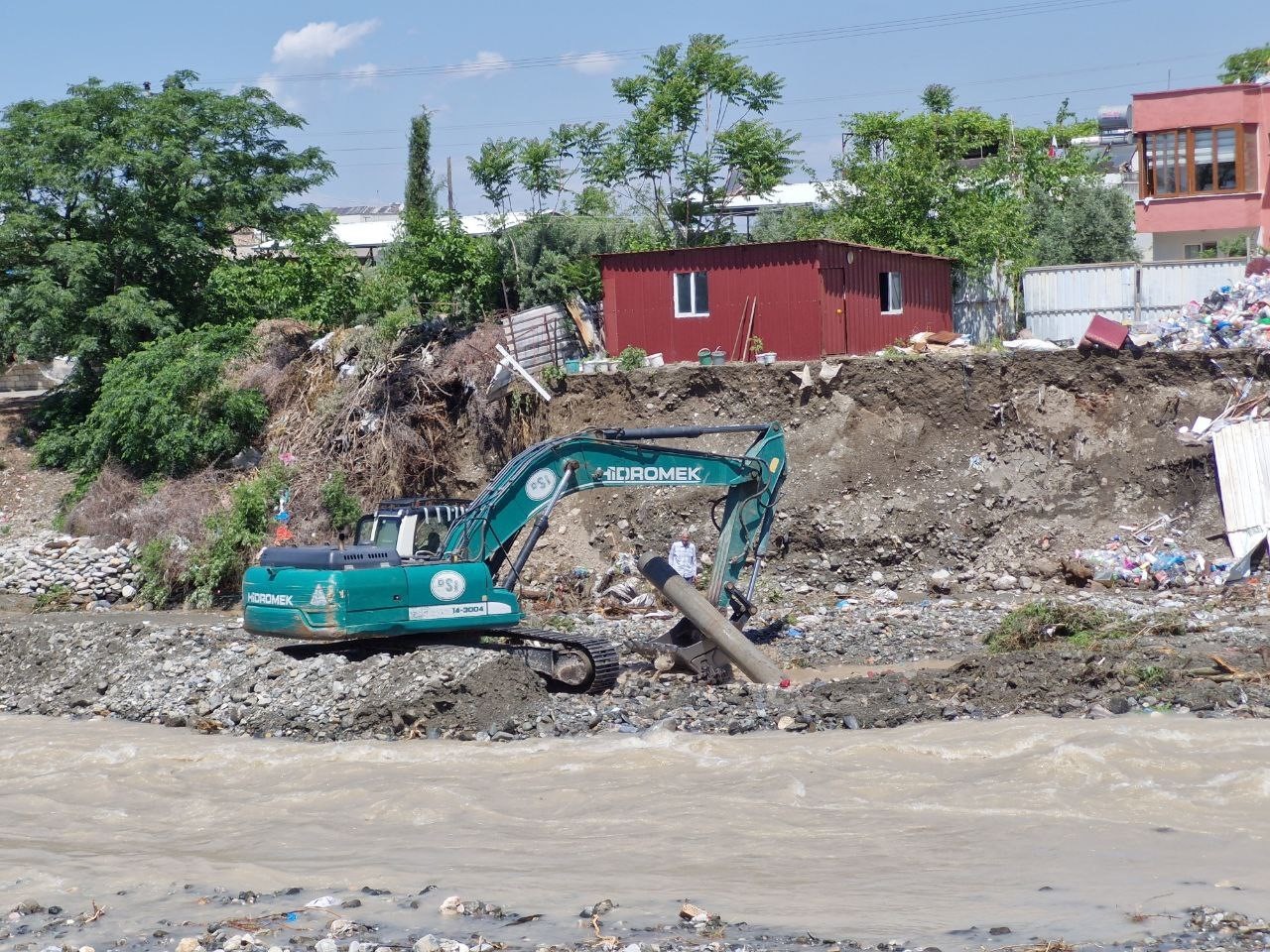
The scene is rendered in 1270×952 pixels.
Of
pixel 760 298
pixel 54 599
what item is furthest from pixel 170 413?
pixel 760 298

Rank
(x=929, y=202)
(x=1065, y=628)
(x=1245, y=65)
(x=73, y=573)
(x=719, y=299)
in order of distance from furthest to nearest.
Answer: (x=1245, y=65) → (x=929, y=202) → (x=719, y=299) → (x=73, y=573) → (x=1065, y=628)

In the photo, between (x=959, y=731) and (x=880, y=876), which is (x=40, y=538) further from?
(x=880, y=876)

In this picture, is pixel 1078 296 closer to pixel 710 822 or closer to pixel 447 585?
pixel 447 585

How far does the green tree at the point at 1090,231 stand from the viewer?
113 ft

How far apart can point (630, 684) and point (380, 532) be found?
3.09 m

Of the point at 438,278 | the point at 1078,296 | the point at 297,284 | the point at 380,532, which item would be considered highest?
the point at 297,284

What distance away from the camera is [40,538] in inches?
984

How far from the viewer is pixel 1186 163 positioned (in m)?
33.8

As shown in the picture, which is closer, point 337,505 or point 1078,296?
point 337,505

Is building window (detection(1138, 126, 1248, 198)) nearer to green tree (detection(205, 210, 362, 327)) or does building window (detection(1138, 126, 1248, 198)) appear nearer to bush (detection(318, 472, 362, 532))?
green tree (detection(205, 210, 362, 327))

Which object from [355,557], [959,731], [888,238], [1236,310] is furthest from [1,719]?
[888,238]

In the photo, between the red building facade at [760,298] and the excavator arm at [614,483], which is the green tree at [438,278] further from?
the excavator arm at [614,483]

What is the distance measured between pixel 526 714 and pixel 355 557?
7.37 feet

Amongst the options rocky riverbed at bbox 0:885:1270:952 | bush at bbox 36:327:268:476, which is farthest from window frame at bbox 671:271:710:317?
rocky riverbed at bbox 0:885:1270:952
